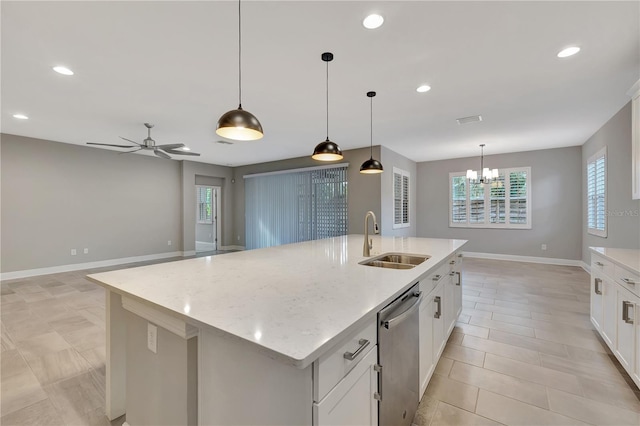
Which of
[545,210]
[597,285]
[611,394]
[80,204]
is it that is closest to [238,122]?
[611,394]

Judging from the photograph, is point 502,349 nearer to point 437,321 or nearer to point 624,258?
point 437,321

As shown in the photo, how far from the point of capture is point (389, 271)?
1791 millimetres

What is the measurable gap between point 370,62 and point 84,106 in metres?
3.77

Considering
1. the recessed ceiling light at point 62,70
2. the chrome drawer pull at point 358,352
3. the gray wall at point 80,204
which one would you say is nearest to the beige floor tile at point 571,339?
the chrome drawer pull at point 358,352

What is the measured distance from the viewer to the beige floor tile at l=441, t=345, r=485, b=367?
7.91ft

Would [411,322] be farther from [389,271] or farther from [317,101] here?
[317,101]

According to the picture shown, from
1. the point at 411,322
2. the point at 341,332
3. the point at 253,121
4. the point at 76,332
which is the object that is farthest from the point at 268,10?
the point at 76,332

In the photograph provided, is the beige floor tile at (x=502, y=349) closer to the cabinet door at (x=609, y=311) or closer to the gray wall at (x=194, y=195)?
the cabinet door at (x=609, y=311)

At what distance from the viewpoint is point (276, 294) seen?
4.50 ft

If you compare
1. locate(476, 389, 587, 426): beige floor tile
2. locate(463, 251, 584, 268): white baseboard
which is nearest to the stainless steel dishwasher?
locate(476, 389, 587, 426): beige floor tile

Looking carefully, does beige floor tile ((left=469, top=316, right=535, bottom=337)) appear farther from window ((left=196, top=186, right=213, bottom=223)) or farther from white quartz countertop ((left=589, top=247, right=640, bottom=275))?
window ((left=196, top=186, right=213, bottom=223))

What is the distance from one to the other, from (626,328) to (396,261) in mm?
1730

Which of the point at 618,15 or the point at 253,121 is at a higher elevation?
the point at 618,15

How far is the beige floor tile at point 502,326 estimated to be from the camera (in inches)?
116
